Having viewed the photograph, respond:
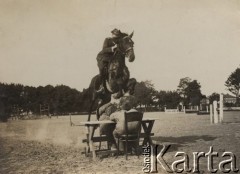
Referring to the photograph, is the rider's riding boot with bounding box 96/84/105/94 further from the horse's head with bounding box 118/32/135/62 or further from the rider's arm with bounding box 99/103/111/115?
the horse's head with bounding box 118/32/135/62

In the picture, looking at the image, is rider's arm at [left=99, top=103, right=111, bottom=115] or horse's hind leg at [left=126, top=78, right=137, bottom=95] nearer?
horse's hind leg at [left=126, top=78, right=137, bottom=95]

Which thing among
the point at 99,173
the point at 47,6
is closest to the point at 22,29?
the point at 47,6

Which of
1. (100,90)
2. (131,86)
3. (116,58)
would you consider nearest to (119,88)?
(131,86)

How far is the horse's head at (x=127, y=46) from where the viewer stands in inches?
271

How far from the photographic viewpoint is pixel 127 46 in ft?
22.8

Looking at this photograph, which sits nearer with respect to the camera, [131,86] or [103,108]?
[131,86]

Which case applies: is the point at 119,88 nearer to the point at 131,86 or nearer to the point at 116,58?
the point at 131,86

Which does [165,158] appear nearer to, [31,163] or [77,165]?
[77,165]

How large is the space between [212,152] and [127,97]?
1677 mm

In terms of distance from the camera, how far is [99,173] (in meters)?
5.58

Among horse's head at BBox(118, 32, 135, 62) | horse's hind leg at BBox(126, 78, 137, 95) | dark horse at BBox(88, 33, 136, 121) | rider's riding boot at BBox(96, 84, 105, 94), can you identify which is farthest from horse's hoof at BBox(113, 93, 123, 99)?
horse's head at BBox(118, 32, 135, 62)

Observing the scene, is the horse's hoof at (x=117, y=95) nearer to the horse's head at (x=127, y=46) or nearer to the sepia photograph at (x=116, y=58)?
the sepia photograph at (x=116, y=58)

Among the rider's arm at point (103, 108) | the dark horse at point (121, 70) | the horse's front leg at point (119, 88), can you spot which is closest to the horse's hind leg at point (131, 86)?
the dark horse at point (121, 70)

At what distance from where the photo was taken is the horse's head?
22.6 feet
